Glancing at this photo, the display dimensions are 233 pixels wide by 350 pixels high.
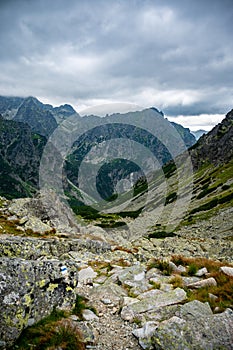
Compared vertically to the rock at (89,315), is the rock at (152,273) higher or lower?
lower

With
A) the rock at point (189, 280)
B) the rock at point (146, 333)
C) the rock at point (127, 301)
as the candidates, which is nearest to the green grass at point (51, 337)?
the rock at point (146, 333)

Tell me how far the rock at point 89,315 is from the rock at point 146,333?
5.33 ft

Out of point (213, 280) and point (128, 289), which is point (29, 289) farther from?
point (213, 280)

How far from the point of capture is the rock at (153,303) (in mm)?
9348

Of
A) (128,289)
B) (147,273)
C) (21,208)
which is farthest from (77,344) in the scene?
(21,208)

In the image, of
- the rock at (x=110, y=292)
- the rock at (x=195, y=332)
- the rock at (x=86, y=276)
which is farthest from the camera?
the rock at (x=86, y=276)

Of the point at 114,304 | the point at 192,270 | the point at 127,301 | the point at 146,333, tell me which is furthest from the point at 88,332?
the point at 192,270

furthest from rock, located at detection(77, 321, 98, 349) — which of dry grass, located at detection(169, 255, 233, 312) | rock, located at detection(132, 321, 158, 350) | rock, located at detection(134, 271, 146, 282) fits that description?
rock, located at detection(134, 271, 146, 282)

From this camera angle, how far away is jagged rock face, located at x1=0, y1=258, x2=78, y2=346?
292 inches

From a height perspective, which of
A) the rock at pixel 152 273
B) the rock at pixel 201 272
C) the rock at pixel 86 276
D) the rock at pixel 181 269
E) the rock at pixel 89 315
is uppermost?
the rock at pixel 89 315

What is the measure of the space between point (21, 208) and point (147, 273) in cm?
2559

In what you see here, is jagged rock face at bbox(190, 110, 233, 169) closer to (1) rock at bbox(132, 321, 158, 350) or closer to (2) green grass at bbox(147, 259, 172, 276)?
(2) green grass at bbox(147, 259, 172, 276)

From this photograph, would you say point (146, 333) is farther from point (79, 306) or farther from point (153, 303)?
point (79, 306)

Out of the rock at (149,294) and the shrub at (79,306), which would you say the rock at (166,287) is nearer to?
the rock at (149,294)
